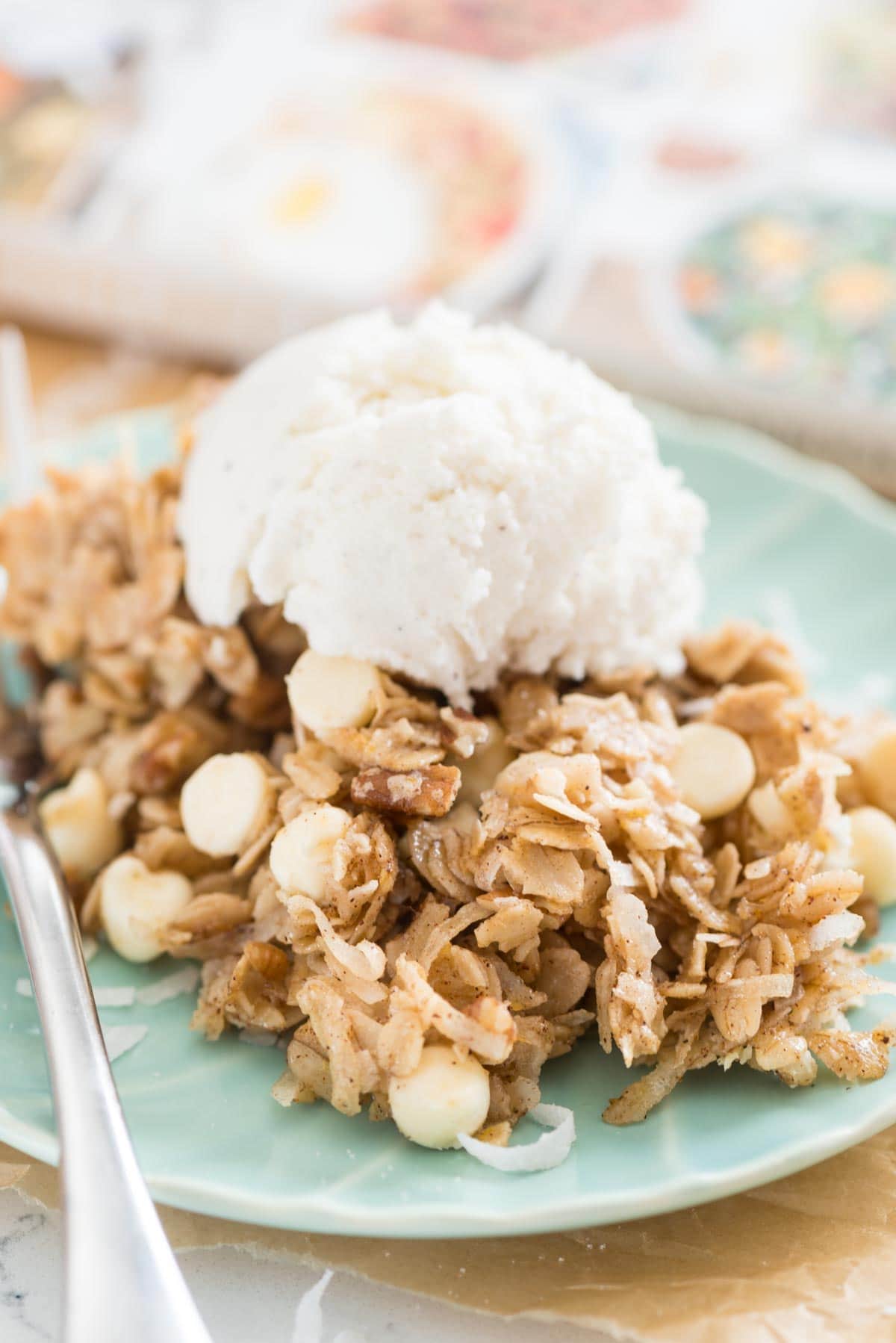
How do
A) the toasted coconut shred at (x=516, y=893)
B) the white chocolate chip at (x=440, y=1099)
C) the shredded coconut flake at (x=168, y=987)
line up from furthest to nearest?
1. the shredded coconut flake at (x=168, y=987)
2. the toasted coconut shred at (x=516, y=893)
3. the white chocolate chip at (x=440, y=1099)

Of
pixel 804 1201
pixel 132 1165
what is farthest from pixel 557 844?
pixel 132 1165

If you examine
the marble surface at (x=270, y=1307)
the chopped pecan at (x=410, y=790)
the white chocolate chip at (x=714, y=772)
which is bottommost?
the marble surface at (x=270, y=1307)

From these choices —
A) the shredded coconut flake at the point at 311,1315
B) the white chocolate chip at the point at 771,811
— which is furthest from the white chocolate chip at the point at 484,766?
the shredded coconut flake at the point at 311,1315

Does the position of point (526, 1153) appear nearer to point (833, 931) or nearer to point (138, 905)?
point (833, 931)

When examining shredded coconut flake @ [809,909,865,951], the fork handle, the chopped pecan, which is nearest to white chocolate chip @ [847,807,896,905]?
shredded coconut flake @ [809,909,865,951]

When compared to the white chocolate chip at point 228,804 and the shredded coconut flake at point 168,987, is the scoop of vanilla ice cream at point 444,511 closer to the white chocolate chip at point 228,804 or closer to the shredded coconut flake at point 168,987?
the white chocolate chip at point 228,804

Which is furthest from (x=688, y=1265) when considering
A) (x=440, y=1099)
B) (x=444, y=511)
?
(x=444, y=511)

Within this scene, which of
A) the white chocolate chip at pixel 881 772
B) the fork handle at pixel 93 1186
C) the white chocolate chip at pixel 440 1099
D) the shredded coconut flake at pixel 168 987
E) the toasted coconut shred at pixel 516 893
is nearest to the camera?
the fork handle at pixel 93 1186
